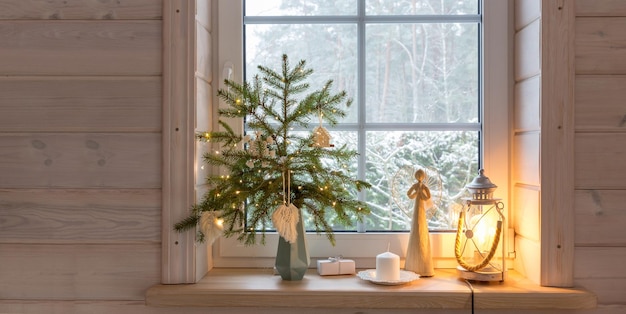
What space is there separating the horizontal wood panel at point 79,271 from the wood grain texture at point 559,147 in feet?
3.35

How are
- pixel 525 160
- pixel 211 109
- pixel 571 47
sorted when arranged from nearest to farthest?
pixel 571 47
pixel 525 160
pixel 211 109

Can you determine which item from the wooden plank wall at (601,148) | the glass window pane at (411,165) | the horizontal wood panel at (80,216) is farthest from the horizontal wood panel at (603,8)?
the horizontal wood panel at (80,216)

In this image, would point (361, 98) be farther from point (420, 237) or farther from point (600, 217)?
point (600, 217)

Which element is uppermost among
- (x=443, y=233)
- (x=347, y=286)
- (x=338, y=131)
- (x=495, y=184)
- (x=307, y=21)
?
(x=307, y=21)

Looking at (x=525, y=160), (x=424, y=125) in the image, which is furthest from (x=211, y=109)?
(x=525, y=160)

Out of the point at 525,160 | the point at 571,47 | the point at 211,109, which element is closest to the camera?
the point at 571,47

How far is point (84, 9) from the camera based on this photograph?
1621mm

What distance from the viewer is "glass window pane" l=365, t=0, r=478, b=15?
6.00ft

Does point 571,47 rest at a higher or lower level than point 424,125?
higher

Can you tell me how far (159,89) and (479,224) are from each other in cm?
94

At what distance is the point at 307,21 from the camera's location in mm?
1843

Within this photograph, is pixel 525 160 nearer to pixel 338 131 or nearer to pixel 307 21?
pixel 338 131

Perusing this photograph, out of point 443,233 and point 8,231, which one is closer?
point 8,231

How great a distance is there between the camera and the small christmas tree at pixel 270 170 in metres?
1.59
